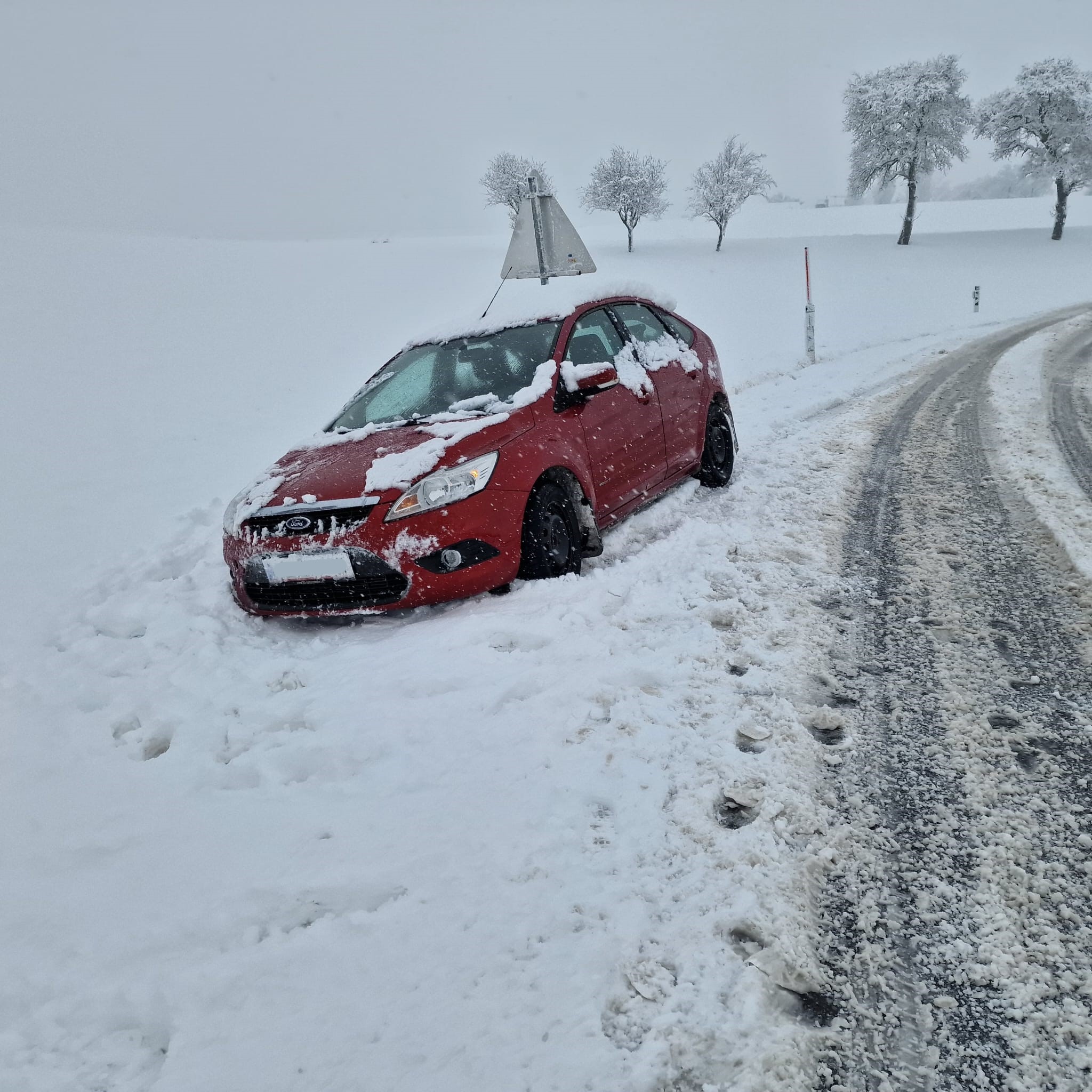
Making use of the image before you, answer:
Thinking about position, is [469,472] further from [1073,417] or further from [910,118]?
[910,118]

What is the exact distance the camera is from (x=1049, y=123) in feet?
133

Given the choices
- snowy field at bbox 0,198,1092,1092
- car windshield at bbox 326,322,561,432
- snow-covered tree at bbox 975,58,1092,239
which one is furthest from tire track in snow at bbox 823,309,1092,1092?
snow-covered tree at bbox 975,58,1092,239

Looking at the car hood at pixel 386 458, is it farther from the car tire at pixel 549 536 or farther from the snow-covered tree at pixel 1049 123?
the snow-covered tree at pixel 1049 123

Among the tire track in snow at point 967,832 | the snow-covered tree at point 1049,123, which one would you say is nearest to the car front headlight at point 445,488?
the tire track in snow at point 967,832

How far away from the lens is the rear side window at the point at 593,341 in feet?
15.5

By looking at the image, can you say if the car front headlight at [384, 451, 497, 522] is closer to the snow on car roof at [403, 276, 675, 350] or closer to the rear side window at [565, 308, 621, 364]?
the rear side window at [565, 308, 621, 364]

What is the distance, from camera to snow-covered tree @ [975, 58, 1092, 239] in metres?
39.9

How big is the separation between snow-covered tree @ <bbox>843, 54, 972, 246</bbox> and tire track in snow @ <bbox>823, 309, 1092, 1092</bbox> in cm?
4621

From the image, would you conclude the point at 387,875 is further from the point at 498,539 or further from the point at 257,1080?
the point at 498,539

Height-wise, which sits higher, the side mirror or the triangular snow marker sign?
the triangular snow marker sign

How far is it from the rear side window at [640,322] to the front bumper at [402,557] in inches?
82.1

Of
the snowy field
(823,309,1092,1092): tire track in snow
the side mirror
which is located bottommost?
(823,309,1092,1092): tire track in snow

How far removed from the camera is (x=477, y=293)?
89.2ft

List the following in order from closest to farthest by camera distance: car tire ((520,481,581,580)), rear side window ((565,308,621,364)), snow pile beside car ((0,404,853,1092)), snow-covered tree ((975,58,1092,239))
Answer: snow pile beside car ((0,404,853,1092)) → car tire ((520,481,581,580)) → rear side window ((565,308,621,364)) → snow-covered tree ((975,58,1092,239))
